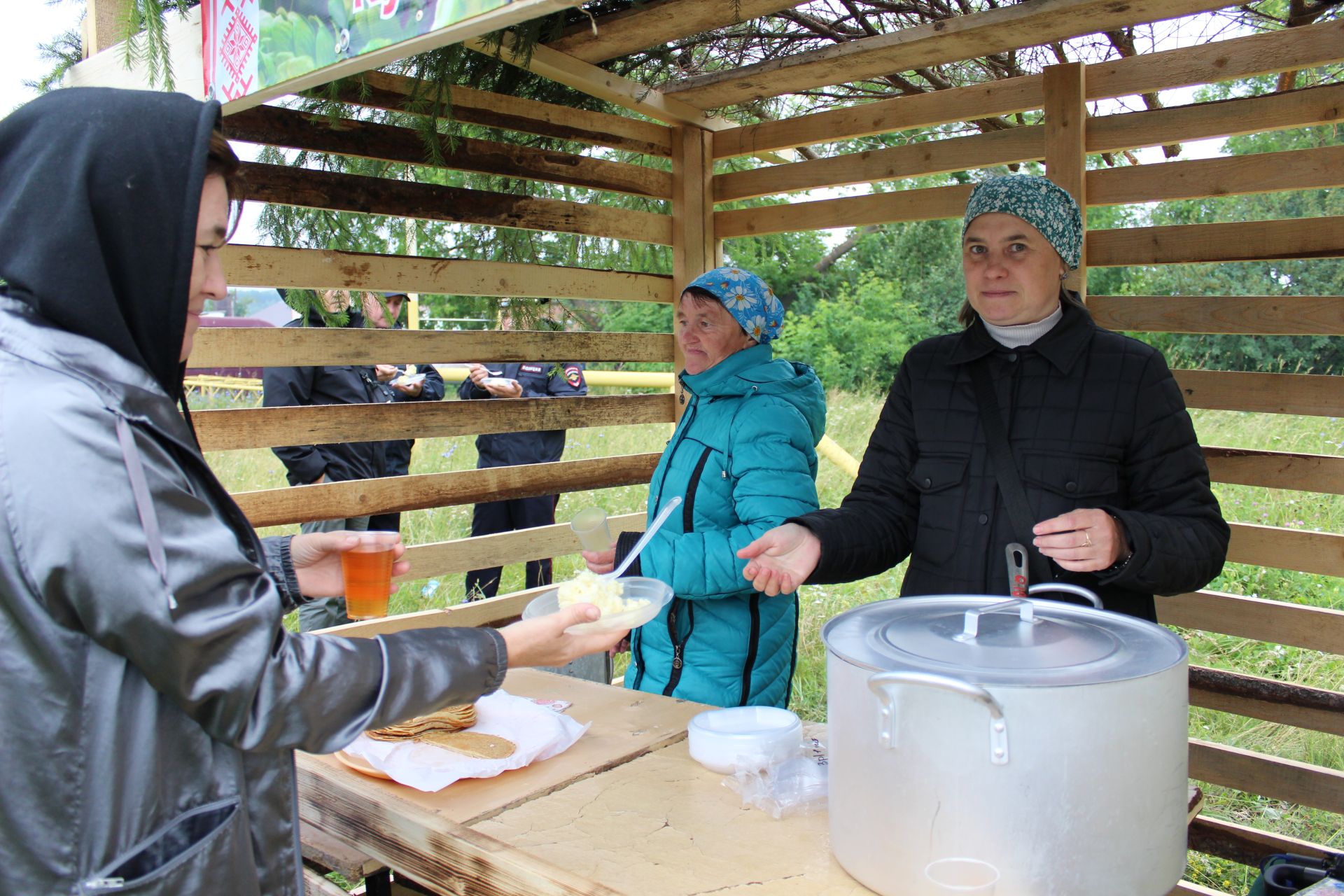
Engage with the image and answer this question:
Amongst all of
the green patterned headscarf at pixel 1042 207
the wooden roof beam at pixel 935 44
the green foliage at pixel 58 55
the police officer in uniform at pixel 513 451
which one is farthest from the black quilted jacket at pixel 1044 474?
the police officer in uniform at pixel 513 451

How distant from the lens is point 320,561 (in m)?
1.96

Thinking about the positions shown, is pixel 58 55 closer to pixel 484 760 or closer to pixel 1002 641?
pixel 484 760

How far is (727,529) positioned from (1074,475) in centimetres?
100

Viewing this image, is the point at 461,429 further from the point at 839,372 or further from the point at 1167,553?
the point at 839,372

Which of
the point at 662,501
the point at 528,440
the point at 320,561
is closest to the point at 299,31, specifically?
the point at 320,561

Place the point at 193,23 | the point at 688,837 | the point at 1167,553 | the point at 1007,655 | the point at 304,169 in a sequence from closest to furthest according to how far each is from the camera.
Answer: the point at 1007,655
the point at 688,837
the point at 1167,553
the point at 193,23
the point at 304,169

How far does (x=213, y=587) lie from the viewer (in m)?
1.21

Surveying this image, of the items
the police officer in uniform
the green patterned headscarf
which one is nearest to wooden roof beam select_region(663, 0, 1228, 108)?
the green patterned headscarf

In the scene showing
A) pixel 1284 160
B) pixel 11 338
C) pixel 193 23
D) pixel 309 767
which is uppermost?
pixel 193 23

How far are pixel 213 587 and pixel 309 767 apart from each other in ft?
3.12

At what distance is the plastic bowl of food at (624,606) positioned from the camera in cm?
164

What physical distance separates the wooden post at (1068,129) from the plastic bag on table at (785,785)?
2227 millimetres

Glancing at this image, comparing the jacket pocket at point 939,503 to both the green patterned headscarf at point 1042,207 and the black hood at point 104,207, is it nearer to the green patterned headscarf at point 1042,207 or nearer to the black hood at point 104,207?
the green patterned headscarf at point 1042,207

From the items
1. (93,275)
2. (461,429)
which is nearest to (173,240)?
(93,275)
